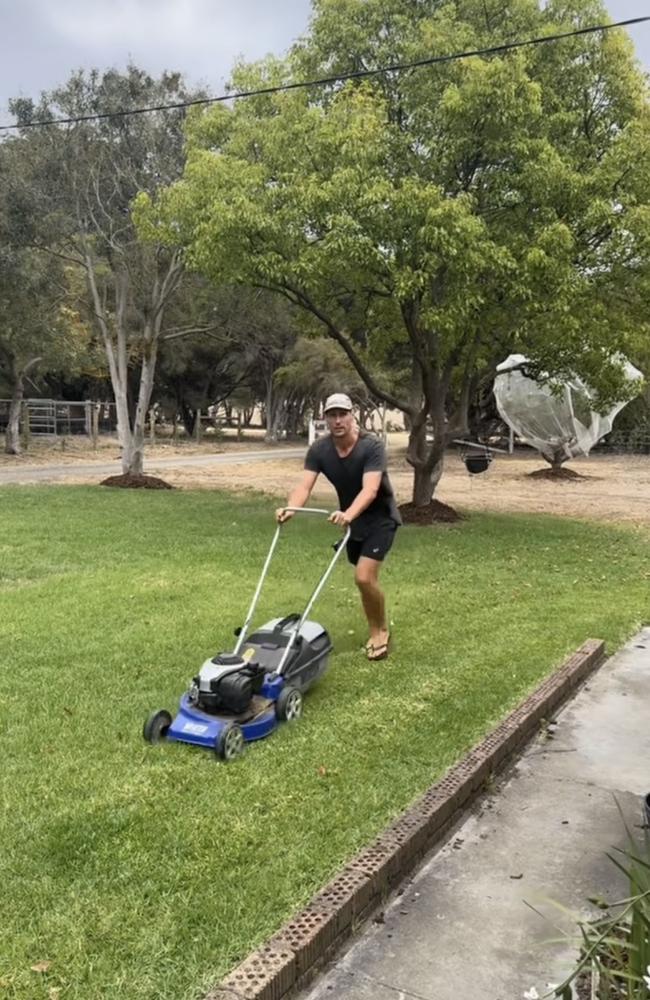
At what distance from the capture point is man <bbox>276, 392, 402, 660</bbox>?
4.89 m

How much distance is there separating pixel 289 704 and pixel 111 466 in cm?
2057

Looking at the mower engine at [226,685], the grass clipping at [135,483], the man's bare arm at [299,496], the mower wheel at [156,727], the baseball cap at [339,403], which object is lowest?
the grass clipping at [135,483]

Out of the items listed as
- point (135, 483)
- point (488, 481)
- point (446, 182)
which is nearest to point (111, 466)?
point (135, 483)

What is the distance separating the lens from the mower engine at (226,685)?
12.3 ft

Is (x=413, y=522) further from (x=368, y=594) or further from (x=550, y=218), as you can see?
(x=368, y=594)

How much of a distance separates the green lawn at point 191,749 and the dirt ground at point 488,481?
22.8 ft

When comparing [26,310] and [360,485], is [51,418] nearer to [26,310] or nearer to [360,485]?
[26,310]

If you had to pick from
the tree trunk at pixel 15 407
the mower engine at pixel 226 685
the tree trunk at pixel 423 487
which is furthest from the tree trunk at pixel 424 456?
the tree trunk at pixel 15 407

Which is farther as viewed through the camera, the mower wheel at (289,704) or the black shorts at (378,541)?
the black shorts at (378,541)

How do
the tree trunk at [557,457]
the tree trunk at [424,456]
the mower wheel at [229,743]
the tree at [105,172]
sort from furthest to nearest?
the tree trunk at [557,457]
the tree at [105,172]
the tree trunk at [424,456]
the mower wheel at [229,743]

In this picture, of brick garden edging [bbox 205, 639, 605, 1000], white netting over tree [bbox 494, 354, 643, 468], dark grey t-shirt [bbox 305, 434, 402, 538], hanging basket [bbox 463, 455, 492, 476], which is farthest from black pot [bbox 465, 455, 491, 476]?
brick garden edging [bbox 205, 639, 605, 1000]

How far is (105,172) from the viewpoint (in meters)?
16.0

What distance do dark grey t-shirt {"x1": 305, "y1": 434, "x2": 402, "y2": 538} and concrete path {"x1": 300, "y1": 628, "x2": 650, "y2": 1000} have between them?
167cm

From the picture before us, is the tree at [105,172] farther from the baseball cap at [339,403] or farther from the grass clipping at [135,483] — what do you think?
the baseball cap at [339,403]
